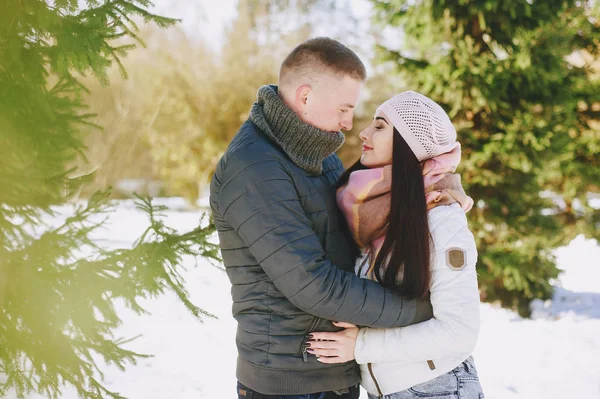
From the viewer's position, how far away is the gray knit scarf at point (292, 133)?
199 cm

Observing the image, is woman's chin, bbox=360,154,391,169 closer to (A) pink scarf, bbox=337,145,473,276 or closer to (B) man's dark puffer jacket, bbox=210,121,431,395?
(A) pink scarf, bbox=337,145,473,276

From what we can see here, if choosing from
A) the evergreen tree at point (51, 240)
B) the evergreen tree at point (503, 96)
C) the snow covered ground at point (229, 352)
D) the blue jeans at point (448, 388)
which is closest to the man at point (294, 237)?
the blue jeans at point (448, 388)

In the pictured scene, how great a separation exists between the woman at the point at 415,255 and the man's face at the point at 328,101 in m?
0.17

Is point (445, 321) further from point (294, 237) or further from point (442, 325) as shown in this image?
point (294, 237)

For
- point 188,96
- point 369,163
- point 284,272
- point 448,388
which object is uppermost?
point 188,96

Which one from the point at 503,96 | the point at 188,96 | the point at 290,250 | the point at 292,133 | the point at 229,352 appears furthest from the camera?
the point at 188,96

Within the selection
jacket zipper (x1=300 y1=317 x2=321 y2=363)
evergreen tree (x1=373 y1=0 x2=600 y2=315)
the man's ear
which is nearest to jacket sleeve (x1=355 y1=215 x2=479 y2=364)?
jacket zipper (x1=300 y1=317 x2=321 y2=363)

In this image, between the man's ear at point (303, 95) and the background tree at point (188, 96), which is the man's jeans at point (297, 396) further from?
the background tree at point (188, 96)

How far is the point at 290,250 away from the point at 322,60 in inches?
32.3

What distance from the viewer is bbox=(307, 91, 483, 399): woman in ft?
6.09

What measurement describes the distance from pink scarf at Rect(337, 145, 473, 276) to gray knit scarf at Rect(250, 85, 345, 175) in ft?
0.61

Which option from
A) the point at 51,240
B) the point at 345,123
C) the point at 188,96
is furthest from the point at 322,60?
the point at 188,96

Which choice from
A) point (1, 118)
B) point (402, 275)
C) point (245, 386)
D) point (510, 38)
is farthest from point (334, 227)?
point (510, 38)

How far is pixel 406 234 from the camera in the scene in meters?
1.89
